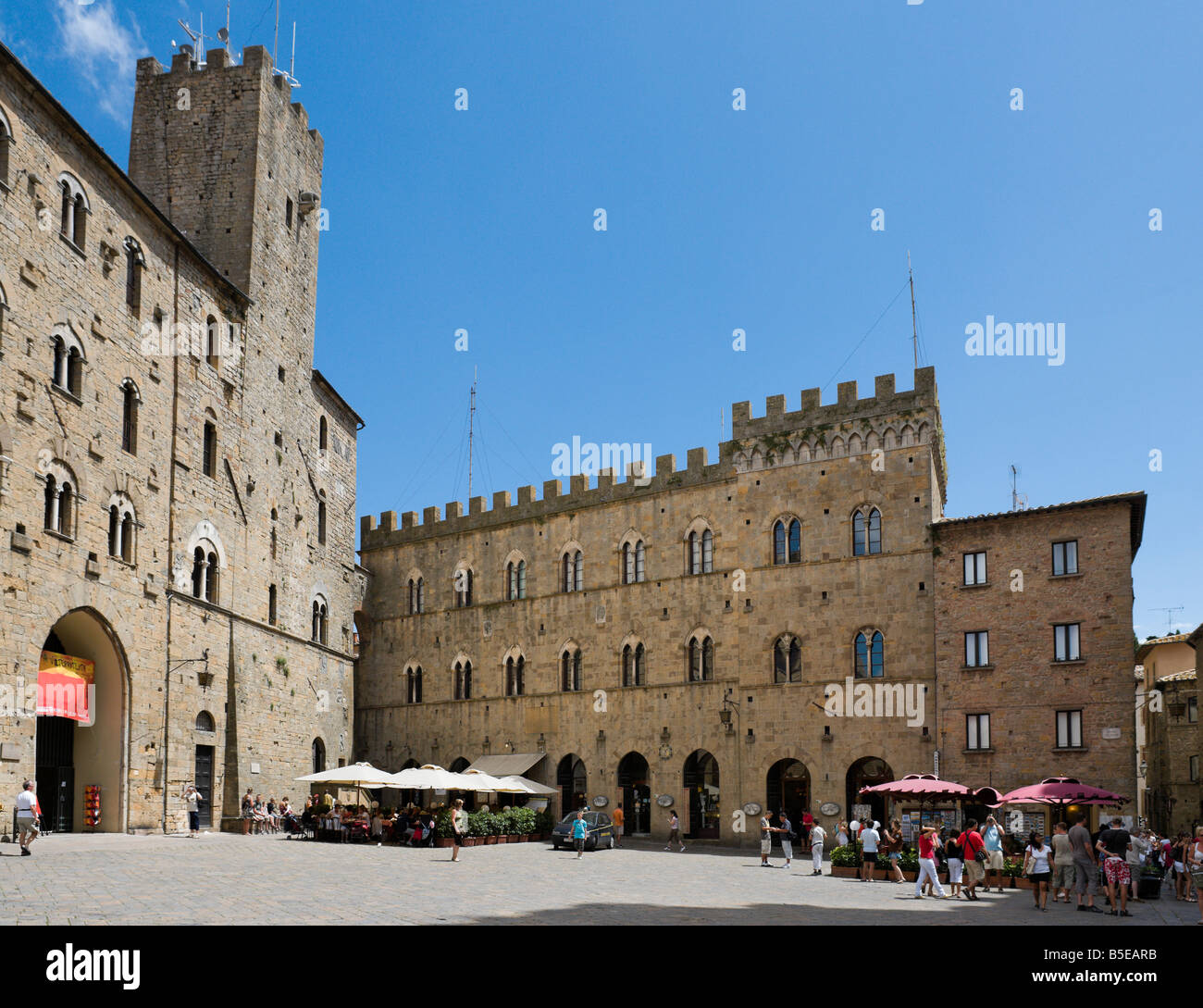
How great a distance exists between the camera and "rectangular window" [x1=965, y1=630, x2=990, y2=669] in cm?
3219

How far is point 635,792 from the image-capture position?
38625 mm

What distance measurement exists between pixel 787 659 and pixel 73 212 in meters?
23.8

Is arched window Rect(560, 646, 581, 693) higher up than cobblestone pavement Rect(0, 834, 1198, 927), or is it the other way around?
arched window Rect(560, 646, 581, 693)

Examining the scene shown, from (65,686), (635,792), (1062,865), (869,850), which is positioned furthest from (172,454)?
(1062,865)

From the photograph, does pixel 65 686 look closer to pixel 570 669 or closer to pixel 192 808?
pixel 192 808

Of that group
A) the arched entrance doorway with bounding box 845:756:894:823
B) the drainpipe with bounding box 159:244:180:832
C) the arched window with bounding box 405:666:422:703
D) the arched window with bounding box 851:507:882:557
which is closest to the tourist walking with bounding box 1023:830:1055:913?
the arched entrance doorway with bounding box 845:756:894:823

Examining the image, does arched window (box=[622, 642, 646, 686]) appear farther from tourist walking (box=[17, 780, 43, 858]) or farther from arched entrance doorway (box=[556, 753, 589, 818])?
tourist walking (box=[17, 780, 43, 858])

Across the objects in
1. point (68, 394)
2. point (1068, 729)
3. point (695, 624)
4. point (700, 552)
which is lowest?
point (1068, 729)

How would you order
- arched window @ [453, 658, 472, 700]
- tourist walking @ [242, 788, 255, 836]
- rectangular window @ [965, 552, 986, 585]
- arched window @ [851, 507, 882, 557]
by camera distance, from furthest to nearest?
arched window @ [453, 658, 472, 700] < arched window @ [851, 507, 882, 557] < tourist walking @ [242, 788, 255, 836] < rectangular window @ [965, 552, 986, 585]

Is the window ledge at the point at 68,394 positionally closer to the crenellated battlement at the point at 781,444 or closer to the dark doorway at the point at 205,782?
the dark doorway at the point at 205,782

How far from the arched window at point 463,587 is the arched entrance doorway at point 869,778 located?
1683 cm

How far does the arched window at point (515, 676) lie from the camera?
137 ft

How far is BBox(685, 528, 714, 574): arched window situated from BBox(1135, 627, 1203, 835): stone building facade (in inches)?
739
